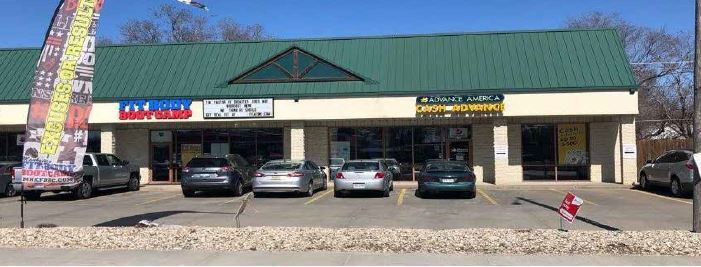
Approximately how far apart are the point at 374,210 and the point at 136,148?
15568 millimetres

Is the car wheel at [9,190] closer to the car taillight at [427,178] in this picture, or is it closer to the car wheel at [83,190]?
the car wheel at [83,190]

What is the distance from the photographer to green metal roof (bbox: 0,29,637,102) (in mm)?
25312

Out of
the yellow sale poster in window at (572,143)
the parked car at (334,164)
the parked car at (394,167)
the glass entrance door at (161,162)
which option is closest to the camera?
the yellow sale poster in window at (572,143)

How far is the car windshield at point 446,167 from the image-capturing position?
2008cm

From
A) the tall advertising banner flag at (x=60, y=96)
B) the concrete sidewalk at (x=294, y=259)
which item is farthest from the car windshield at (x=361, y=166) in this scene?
the concrete sidewalk at (x=294, y=259)

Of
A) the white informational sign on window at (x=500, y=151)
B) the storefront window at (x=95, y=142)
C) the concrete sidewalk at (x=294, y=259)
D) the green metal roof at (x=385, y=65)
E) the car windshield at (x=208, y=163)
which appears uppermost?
the green metal roof at (x=385, y=65)

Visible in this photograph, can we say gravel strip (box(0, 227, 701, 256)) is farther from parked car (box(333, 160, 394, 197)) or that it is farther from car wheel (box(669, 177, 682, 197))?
car wheel (box(669, 177, 682, 197))

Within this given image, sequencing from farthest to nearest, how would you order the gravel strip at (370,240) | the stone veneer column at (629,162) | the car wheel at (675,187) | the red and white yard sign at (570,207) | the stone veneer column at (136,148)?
the stone veneer column at (136,148) < the stone veneer column at (629,162) < the car wheel at (675,187) < the red and white yard sign at (570,207) < the gravel strip at (370,240)

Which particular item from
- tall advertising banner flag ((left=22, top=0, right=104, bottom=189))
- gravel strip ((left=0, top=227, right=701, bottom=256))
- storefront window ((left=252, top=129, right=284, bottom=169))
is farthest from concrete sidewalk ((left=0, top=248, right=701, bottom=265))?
storefront window ((left=252, top=129, right=284, bottom=169))

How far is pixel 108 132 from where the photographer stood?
27.1m

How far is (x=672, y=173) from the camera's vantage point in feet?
66.3

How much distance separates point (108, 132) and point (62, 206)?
9288 mm

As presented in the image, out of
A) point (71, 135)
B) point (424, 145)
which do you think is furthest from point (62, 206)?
point (424, 145)

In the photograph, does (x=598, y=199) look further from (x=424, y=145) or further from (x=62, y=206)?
(x=62, y=206)
